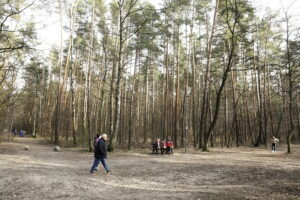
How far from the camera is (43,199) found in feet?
17.0

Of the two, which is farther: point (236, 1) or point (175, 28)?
point (175, 28)

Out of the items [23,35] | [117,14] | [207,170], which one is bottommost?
[207,170]

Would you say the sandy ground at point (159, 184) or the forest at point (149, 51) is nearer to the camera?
the sandy ground at point (159, 184)

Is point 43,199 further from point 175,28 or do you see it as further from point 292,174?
point 175,28

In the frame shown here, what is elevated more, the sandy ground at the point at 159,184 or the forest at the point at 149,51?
the forest at the point at 149,51

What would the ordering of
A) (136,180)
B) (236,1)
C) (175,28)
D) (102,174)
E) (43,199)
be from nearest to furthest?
(43,199), (136,180), (102,174), (236,1), (175,28)

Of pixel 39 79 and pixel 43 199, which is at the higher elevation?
pixel 39 79

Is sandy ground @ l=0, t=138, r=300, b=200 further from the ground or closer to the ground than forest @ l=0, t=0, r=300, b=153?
closer to the ground

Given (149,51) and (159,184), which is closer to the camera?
(159,184)

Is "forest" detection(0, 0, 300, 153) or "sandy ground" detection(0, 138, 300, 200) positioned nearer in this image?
"sandy ground" detection(0, 138, 300, 200)

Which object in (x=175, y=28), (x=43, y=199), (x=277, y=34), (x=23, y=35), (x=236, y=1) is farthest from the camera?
(x=277, y=34)

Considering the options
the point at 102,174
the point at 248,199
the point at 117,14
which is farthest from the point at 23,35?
the point at 117,14

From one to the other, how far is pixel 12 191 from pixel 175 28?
19264 millimetres

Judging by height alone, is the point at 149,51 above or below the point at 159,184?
above
